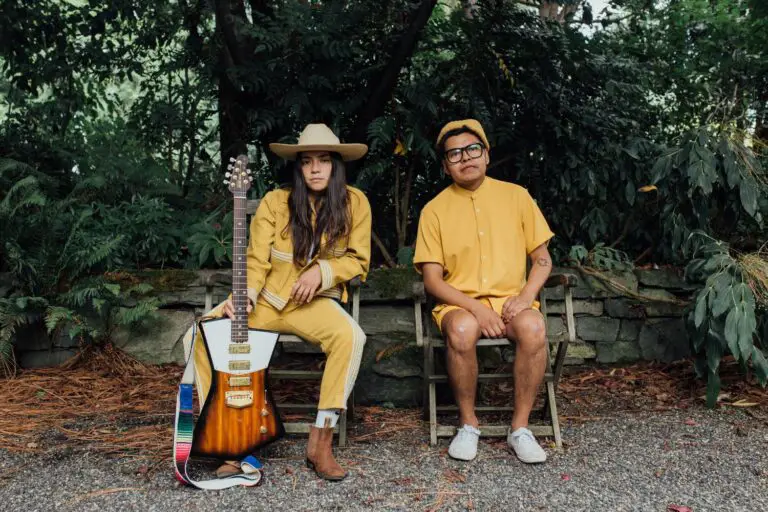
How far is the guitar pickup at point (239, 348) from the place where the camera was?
3057mm

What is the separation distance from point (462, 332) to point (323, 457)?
2.89 ft

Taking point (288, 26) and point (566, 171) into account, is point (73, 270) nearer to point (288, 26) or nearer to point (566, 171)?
point (288, 26)

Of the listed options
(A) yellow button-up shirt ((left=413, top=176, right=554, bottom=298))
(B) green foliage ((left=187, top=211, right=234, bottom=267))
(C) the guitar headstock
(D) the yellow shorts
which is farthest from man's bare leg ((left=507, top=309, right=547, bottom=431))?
(B) green foliage ((left=187, top=211, right=234, bottom=267))

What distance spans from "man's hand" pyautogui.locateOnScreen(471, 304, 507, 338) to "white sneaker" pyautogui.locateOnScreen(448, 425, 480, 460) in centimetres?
47

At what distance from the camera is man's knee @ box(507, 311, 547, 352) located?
331 cm

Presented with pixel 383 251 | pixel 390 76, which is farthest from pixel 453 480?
pixel 390 76

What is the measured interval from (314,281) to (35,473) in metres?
1.50

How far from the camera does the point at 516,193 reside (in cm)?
375

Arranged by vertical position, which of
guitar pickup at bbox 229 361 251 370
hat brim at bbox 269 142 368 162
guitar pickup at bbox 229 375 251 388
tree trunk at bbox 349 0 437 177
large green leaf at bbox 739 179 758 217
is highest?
tree trunk at bbox 349 0 437 177

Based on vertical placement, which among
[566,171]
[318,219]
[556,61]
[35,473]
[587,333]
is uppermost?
[556,61]

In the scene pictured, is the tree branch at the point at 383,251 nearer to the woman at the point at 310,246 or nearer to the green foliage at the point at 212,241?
the green foliage at the point at 212,241

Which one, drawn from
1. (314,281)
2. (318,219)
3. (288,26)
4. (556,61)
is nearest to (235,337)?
(314,281)

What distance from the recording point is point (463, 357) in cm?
335

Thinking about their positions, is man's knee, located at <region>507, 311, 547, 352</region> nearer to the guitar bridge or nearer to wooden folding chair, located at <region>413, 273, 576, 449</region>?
wooden folding chair, located at <region>413, 273, 576, 449</region>
